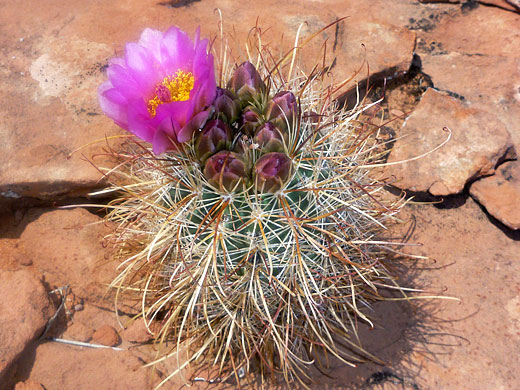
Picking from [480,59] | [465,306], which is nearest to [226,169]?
[465,306]

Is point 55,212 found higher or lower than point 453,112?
higher

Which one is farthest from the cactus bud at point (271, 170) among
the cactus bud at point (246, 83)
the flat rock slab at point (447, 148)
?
the flat rock slab at point (447, 148)

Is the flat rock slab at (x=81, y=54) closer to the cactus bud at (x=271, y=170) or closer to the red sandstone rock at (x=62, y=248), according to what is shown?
the red sandstone rock at (x=62, y=248)

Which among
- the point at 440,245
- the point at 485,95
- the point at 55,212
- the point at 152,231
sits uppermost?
the point at 152,231

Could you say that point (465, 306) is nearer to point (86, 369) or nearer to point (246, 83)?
point (246, 83)

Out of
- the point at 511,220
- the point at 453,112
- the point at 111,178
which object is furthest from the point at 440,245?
the point at 111,178

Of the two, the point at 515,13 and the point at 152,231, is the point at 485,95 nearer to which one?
the point at 515,13
